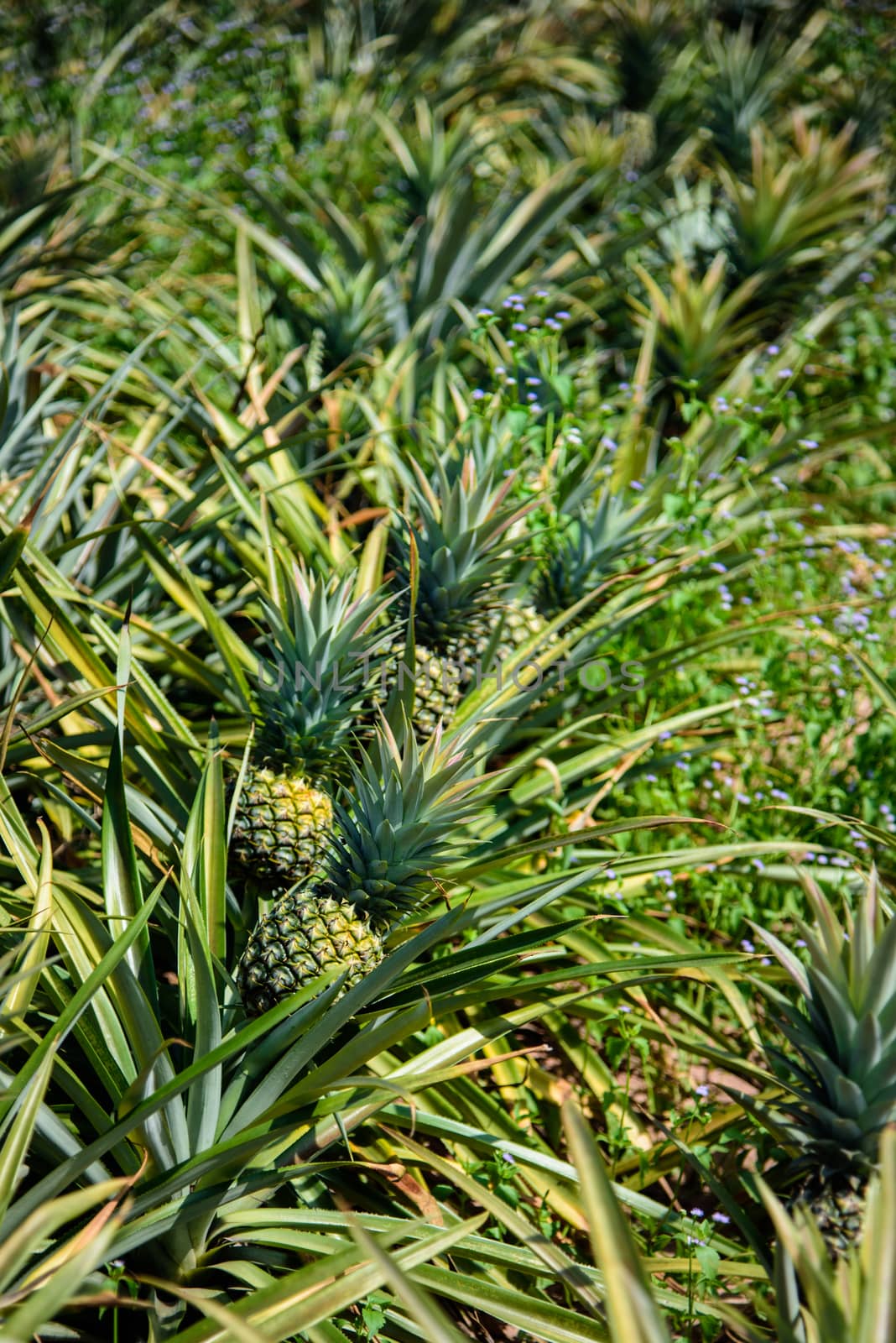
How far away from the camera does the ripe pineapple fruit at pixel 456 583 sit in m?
2.43

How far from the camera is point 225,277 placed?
15.1ft

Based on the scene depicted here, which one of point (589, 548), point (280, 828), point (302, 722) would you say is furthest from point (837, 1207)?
point (589, 548)

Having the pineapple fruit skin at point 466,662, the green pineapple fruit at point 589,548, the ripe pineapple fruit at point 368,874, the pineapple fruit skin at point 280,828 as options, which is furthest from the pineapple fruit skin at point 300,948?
the green pineapple fruit at point 589,548

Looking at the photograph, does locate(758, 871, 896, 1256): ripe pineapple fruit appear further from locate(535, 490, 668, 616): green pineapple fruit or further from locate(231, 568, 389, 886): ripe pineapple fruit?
locate(535, 490, 668, 616): green pineapple fruit

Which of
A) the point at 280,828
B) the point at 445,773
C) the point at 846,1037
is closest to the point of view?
the point at 846,1037

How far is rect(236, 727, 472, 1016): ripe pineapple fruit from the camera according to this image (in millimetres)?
1796

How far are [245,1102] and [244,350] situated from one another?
120 inches

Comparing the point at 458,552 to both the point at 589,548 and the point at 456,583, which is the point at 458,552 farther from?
the point at 589,548

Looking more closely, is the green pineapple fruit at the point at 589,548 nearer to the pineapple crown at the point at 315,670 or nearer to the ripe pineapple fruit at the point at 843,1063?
the pineapple crown at the point at 315,670

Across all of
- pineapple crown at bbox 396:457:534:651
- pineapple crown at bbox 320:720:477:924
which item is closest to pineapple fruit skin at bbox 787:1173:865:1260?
pineapple crown at bbox 320:720:477:924

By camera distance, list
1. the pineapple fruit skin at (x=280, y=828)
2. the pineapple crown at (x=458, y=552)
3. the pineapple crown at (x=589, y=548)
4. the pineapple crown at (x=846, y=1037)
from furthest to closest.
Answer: the pineapple crown at (x=589, y=548)
the pineapple crown at (x=458, y=552)
the pineapple fruit skin at (x=280, y=828)
the pineapple crown at (x=846, y=1037)

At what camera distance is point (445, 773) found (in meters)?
1.78

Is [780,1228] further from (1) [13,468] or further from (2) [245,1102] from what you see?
(1) [13,468]

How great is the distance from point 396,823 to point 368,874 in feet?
0.45
